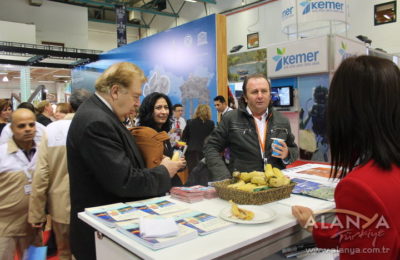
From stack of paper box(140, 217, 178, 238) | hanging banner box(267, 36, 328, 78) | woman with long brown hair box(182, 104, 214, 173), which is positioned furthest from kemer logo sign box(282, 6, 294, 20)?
stack of paper box(140, 217, 178, 238)

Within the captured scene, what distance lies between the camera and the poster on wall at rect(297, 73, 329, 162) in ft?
19.9

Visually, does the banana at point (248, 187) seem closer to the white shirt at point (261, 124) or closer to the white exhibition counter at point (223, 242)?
the white exhibition counter at point (223, 242)

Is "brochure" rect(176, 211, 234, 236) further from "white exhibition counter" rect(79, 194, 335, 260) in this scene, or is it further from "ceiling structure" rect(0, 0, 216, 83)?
"ceiling structure" rect(0, 0, 216, 83)

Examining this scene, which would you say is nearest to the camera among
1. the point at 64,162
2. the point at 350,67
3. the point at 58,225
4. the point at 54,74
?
the point at 350,67

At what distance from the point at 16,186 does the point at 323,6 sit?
5.89m

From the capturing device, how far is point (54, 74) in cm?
1873

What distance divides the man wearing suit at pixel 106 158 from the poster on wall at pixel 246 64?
18.6 feet

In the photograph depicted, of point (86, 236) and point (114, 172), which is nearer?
point (114, 172)

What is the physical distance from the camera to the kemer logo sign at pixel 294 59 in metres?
5.99

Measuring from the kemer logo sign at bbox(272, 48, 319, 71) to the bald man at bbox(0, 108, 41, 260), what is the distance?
16.1ft

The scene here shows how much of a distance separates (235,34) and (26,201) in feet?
41.1

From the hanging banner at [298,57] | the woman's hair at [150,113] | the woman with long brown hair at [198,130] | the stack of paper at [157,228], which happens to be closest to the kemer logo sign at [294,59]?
the hanging banner at [298,57]

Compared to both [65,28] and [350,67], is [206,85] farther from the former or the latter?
[65,28]

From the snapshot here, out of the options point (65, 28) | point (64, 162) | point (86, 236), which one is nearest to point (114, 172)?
point (86, 236)
